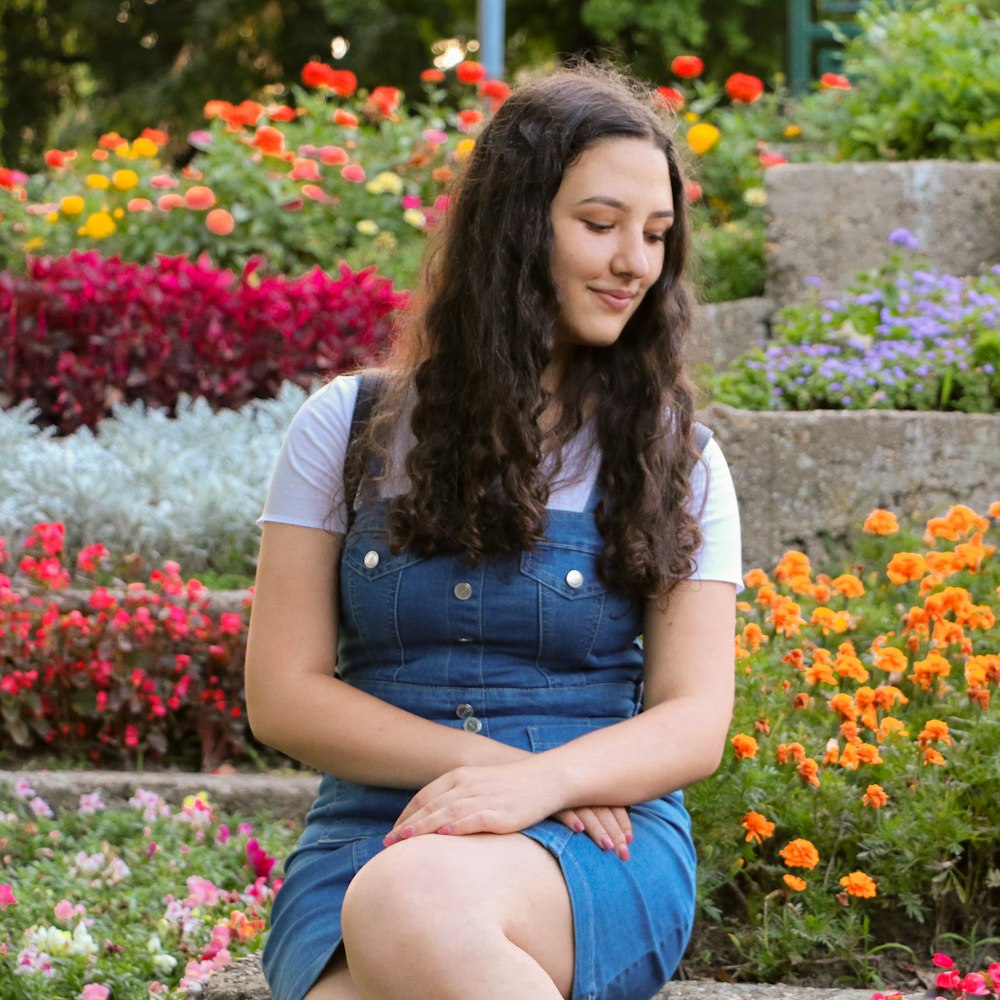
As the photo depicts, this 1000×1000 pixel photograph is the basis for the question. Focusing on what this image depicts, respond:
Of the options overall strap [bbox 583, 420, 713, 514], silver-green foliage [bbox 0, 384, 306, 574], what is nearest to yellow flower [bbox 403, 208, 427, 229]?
silver-green foliage [bbox 0, 384, 306, 574]

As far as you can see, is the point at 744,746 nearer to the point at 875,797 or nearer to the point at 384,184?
the point at 875,797

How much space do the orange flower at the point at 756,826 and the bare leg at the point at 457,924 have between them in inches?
26.2

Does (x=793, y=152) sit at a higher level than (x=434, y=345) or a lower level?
higher

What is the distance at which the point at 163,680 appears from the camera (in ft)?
12.0

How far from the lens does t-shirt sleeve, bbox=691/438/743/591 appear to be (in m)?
2.13

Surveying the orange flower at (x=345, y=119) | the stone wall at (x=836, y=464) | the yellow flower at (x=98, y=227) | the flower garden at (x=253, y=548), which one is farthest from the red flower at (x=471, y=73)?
the stone wall at (x=836, y=464)

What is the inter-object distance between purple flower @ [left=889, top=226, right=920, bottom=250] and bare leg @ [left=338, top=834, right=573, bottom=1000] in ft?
13.7

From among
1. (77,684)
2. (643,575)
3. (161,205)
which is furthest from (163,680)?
(161,205)

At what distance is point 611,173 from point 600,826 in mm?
875

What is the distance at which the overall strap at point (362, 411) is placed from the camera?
2139 mm

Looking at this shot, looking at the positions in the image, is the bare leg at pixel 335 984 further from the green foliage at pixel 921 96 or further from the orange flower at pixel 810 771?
the green foliage at pixel 921 96

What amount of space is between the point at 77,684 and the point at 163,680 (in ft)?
0.66

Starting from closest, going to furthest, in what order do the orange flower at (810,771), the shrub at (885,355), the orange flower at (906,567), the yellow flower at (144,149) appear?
1. the orange flower at (810,771)
2. the orange flower at (906,567)
3. the shrub at (885,355)
4. the yellow flower at (144,149)

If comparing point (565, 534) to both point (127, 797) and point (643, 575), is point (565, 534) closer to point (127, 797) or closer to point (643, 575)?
point (643, 575)
